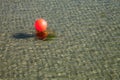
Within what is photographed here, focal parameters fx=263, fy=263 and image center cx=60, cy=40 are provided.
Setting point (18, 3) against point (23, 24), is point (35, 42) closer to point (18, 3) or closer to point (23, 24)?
point (23, 24)

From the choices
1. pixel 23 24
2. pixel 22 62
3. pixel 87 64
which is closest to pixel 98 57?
pixel 87 64

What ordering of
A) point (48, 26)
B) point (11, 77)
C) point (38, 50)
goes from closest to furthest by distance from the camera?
1. point (11, 77)
2. point (38, 50)
3. point (48, 26)

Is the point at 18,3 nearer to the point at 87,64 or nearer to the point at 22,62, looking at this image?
the point at 22,62

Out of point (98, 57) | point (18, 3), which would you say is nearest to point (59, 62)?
point (98, 57)

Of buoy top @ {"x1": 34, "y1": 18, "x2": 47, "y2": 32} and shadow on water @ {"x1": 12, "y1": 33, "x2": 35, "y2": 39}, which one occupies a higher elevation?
buoy top @ {"x1": 34, "y1": 18, "x2": 47, "y2": 32}

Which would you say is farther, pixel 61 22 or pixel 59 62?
pixel 61 22

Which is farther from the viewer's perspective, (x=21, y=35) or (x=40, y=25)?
(x=21, y=35)

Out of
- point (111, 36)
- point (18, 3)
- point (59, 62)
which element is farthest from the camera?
point (18, 3)

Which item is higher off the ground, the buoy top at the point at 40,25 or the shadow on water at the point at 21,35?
the buoy top at the point at 40,25

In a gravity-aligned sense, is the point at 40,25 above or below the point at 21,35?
above
